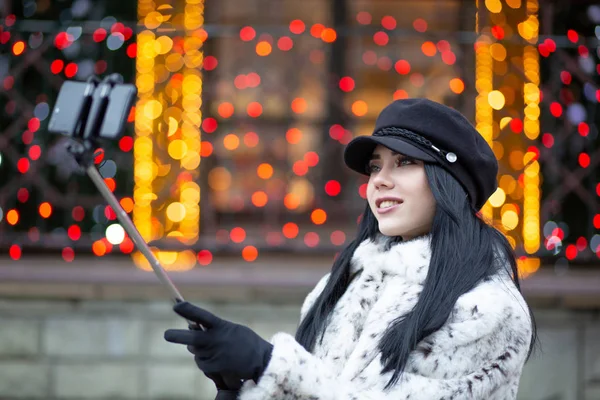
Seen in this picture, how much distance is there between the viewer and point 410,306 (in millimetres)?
2084

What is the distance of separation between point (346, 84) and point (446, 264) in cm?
315

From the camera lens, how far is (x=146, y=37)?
5289 mm

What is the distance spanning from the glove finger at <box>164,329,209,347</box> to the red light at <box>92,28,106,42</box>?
3.31m

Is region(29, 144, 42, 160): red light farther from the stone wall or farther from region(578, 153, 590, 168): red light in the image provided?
region(578, 153, 590, 168): red light

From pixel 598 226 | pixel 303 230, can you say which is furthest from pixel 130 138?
pixel 598 226

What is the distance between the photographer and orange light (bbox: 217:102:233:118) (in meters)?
5.46

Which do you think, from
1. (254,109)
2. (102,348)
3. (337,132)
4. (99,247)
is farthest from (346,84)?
(102,348)

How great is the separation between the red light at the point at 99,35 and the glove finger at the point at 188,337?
3310 mm

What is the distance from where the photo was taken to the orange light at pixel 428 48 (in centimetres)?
520

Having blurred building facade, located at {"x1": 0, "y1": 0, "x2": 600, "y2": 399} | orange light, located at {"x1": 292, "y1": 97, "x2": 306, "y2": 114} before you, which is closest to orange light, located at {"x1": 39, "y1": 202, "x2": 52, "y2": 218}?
blurred building facade, located at {"x1": 0, "y1": 0, "x2": 600, "y2": 399}

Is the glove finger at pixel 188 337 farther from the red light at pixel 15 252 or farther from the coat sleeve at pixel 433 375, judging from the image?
the red light at pixel 15 252

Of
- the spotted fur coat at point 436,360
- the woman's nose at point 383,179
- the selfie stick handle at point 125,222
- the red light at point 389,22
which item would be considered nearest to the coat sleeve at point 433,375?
the spotted fur coat at point 436,360

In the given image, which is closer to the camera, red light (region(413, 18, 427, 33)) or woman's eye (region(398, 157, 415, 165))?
woman's eye (region(398, 157, 415, 165))

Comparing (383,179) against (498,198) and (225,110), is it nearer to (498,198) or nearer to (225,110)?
(498,198)
